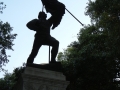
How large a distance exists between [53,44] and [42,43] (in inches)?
14.9

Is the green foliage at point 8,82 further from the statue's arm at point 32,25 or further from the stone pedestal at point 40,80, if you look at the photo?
the stone pedestal at point 40,80

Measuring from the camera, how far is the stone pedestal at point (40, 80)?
668 cm

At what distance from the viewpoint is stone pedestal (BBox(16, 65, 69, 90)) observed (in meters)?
6.68

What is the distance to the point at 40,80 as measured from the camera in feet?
22.5

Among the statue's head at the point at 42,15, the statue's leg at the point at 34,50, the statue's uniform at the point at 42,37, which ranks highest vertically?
the statue's head at the point at 42,15

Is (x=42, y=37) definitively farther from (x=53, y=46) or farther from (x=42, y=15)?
(x=42, y=15)

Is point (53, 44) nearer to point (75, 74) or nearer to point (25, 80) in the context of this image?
point (25, 80)

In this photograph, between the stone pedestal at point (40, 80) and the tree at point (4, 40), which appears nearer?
the stone pedestal at point (40, 80)

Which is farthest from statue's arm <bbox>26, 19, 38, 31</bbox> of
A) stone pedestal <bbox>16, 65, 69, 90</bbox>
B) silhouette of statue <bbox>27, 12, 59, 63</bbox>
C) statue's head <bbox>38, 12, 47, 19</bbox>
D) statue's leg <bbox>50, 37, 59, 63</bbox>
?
stone pedestal <bbox>16, 65, 69, 90</bbox>

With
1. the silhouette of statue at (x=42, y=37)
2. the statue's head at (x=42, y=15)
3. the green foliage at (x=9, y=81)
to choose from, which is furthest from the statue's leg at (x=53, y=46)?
the green foliage at (x=9, y=81)

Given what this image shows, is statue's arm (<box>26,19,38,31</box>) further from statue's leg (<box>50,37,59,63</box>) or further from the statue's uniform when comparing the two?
statue's leg (<box>50,37,59,63</box>)

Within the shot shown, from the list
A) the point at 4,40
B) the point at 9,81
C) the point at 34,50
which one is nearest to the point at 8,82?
the point at 9,81

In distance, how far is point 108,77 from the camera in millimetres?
20047

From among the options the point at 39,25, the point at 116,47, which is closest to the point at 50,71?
the point at 39,25
